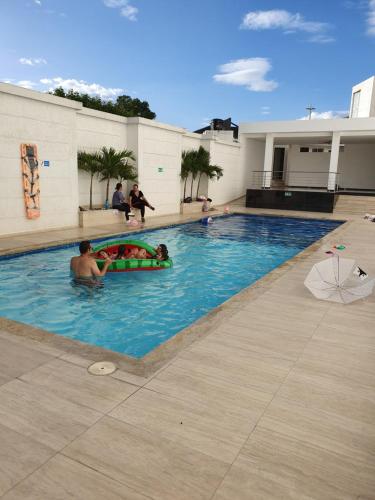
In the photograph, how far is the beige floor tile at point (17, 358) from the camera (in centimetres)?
332

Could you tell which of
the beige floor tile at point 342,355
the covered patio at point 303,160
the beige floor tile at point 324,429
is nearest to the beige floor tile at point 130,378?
the beige floor tile at point 324,429

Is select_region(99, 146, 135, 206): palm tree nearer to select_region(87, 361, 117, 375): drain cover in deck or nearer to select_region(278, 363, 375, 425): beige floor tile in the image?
select_region(87, 361, 117, 375): drain cover in deck

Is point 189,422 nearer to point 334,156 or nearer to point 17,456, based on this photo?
point 17,456

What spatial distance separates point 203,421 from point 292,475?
0.68 metres

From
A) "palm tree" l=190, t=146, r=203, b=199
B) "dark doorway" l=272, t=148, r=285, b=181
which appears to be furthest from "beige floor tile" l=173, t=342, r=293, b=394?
"dark doorway" l=272, t=148, r=285, b=181

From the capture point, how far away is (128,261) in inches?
285

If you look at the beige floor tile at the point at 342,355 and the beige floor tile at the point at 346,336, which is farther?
the beige floor tile at the point at 346,336

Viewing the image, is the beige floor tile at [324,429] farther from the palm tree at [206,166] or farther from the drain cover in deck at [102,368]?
the palm tree at [206,166]

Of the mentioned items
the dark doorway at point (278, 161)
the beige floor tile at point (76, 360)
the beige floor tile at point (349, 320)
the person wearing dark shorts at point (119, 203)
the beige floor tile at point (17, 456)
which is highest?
the dark doorway at point (278, 161)

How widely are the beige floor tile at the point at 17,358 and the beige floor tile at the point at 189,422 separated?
1.05m

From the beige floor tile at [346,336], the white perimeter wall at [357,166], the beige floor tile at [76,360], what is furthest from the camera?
the white perimeter wall at [357,166]

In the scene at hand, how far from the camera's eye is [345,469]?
2.29 metres

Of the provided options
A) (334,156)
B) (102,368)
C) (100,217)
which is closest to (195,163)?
(100,217)

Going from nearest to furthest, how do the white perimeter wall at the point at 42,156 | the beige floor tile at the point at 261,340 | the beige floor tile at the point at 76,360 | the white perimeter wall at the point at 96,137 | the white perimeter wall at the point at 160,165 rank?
the beige floor tile at the point at 76,360
the beige floor tile at the point at 261,340
the white perimeter wall at the point at 42,156
the white perimeter wall at the point at 96,137
the white perimeter wall at the point at 160,165
